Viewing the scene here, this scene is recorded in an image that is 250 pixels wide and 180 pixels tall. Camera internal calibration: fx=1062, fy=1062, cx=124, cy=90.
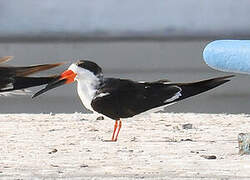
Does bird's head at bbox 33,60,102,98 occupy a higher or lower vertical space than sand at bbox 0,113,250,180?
higher

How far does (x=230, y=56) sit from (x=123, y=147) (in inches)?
29.0

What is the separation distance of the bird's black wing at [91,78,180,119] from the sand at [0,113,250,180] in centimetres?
15

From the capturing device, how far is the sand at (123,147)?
320cm

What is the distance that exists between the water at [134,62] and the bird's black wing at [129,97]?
69.7 inches

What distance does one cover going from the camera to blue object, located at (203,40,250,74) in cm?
311

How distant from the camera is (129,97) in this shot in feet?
11.7

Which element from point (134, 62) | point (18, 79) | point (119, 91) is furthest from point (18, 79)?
point (134, 62)

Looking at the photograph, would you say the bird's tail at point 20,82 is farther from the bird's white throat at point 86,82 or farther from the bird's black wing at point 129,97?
the bird's black wing at point 129,97

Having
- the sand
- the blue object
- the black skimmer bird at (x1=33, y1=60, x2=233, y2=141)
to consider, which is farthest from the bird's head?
the blue object

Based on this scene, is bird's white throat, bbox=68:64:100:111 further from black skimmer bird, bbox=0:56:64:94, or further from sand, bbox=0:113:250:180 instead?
sand, bbox=0:113:250:180

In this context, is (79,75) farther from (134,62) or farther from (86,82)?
(134,62)

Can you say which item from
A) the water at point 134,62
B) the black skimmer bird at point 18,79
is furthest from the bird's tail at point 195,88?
the water at point 134,62

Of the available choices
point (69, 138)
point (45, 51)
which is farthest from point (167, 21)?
point (69, 138)

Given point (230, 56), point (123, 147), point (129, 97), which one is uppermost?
point (230, 56)
